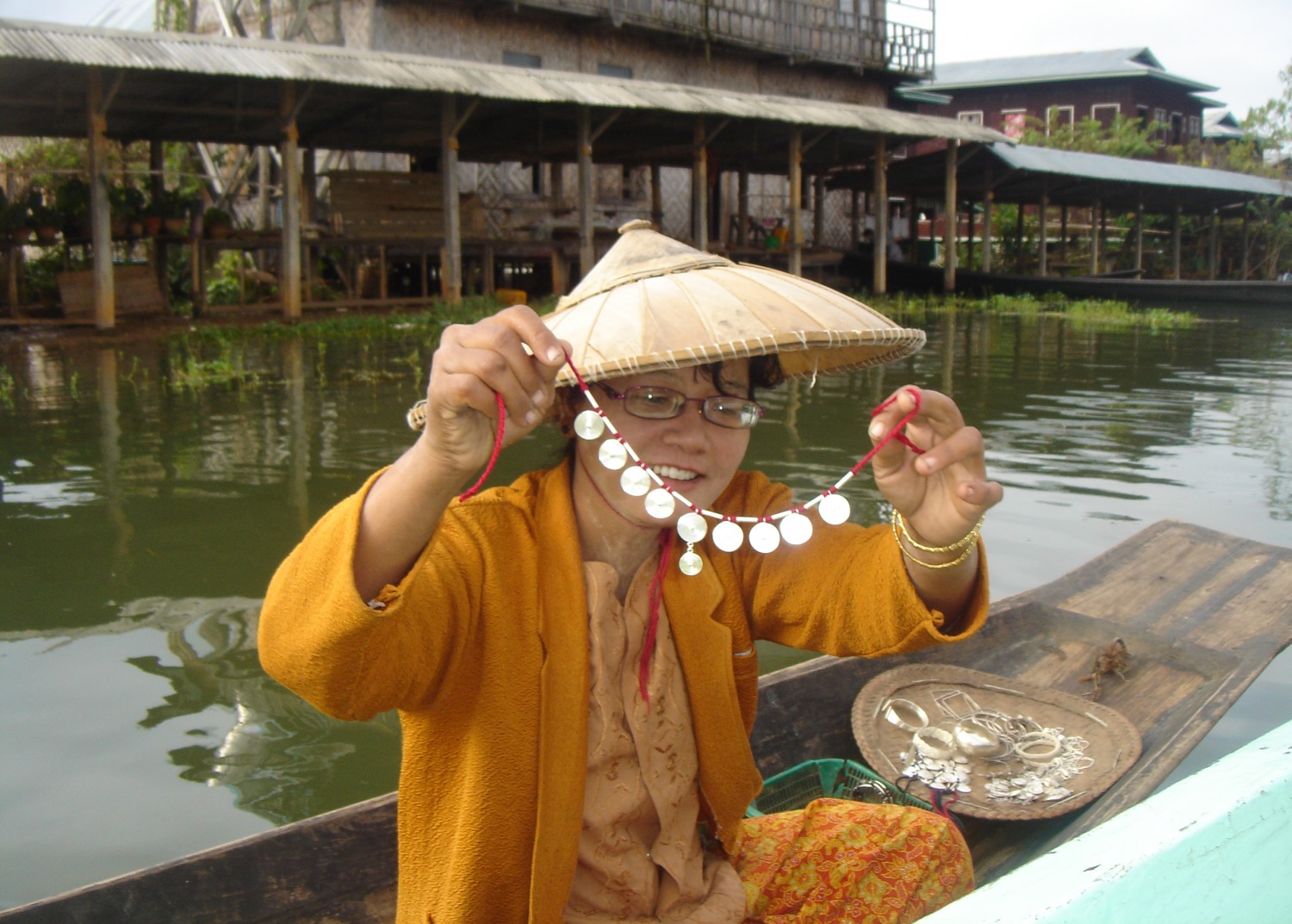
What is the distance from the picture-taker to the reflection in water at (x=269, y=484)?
3242mm

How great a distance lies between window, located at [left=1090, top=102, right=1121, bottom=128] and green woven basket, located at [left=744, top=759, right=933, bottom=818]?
32606 millimetres

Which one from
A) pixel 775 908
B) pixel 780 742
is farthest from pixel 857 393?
pixel 775 908

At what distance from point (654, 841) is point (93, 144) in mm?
9749

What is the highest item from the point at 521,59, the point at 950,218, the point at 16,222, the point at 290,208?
the point at 521,59

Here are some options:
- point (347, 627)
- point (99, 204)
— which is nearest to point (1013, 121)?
point (99, 204)

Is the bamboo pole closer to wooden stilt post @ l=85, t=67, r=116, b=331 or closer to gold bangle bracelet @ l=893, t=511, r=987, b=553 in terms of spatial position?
→ wooden stilt post @ l=85, t=67, r=116, b=331

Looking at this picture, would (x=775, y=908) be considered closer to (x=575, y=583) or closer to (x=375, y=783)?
(x=575, y=583)

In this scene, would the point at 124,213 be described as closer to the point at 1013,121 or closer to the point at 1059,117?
the point at 1013,121

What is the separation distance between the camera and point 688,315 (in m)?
1.57

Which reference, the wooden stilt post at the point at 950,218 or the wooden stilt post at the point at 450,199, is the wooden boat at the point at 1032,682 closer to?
the wooden stilt post at the point at 450,199

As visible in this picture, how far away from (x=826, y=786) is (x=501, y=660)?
58.9 inches

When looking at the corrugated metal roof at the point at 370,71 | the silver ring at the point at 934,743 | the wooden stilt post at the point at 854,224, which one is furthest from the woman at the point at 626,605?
the wooden stilt post at the point at 854,224

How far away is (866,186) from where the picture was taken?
20344mm

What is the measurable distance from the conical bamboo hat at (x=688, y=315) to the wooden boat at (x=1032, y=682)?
1137 millimetres
